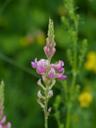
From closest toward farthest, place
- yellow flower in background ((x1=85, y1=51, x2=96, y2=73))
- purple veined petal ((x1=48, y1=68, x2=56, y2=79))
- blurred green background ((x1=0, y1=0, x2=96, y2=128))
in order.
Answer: purple veined petal ((x1=48, y1=68, x2=56, y2=79)) < blurred green background ((x1=0, y1=0, x2=96, y2=128)) < yellow flower in background ((x1=85, y1=51, x2=96, y2=73))

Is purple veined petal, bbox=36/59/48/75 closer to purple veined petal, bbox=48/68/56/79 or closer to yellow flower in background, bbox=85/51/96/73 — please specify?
purple veined petal, bbox=48/68/56/79

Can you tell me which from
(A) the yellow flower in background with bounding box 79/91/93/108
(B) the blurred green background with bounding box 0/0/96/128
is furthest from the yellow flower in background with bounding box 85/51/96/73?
(A) the yellow flower in background with bounding box 79/91/93/108

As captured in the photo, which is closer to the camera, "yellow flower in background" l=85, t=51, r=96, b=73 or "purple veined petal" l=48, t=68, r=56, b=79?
"purple veined petal" l=48, t=68, r=56, b=79

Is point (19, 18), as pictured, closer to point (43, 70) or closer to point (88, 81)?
point (88, 81)

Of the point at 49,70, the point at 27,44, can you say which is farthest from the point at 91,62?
the point at 49,70

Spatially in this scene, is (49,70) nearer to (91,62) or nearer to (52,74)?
(52,74)

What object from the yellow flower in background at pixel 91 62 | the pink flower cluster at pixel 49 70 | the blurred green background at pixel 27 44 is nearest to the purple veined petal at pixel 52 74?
the pink flower cluster at pixel 49 70
